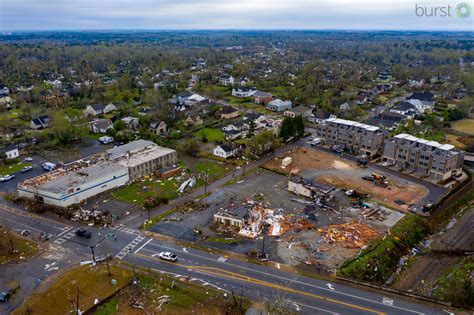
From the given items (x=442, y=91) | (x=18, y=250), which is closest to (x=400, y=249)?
(x=18, y=250)

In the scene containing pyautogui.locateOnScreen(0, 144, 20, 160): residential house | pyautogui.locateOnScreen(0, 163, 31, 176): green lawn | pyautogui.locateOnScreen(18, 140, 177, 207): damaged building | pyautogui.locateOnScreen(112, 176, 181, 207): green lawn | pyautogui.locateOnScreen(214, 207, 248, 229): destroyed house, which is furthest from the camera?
pyautogui.locateOnScreen(0, 144, 20, 160): residential house

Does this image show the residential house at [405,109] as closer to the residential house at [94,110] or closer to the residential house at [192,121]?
the residential house at [192,121]

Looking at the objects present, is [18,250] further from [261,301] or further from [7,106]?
[7,106]

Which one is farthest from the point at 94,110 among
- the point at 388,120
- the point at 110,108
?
the point at 388,120

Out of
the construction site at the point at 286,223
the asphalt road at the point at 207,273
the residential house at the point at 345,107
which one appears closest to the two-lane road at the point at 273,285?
the asphalt road at the point at 207,273

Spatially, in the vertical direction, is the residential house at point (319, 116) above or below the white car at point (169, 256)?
above

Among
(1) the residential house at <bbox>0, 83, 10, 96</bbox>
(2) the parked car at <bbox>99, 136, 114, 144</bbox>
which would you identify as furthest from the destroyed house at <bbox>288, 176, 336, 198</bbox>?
(1) the residential house at <bbox>0, 83, 10, 96</bbox>

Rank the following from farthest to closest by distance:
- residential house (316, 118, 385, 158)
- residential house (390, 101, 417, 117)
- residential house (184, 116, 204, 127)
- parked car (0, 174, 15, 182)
→ residential house (390, 101, 417, 117) < residential house (184, 116, 204, 127) < residential house (316, 118, 385, 158) < parked car (0, 174, 15, 182)

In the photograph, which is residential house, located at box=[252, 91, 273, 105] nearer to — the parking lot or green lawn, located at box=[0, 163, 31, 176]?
the parking lot
